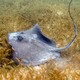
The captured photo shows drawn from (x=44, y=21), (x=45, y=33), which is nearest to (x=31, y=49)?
(x=45, y=33)

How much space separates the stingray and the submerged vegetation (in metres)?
0.19

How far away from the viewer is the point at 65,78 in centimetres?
354

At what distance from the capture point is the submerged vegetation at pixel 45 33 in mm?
3584

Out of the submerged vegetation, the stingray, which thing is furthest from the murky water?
the stingray

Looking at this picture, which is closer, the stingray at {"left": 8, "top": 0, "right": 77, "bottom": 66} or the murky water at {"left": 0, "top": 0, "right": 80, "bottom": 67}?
the stingray at {"left": 8, "top": 0, "right": 77, "bottom": 66}

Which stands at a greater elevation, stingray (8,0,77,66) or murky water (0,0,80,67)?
stingray (8,0,77,66)

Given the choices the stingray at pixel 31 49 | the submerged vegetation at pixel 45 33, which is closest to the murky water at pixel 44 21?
the submerged vegetation at pixel 45 33

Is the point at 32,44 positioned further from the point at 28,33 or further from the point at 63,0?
the point at 63,0

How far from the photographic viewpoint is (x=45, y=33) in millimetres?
6367

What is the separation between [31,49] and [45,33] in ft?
6.69

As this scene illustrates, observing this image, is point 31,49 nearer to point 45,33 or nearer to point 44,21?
point 45,33

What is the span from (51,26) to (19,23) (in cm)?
118

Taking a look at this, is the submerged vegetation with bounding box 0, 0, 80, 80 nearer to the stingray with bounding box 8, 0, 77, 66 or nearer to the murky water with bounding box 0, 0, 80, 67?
the murky water with bounding box 0, 0, 80, 67

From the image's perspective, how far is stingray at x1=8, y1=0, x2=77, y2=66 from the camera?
4180 millimetres
